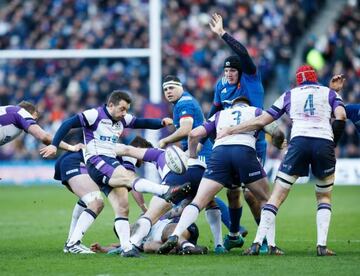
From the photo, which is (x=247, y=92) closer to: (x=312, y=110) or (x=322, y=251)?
(x=312, y=110)

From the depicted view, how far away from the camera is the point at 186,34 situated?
31.5 meters

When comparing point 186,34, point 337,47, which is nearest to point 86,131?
point 337,47

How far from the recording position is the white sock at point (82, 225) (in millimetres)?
12555

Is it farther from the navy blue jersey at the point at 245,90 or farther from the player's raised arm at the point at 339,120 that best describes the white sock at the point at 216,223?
the player's raised arm at the point at 339,120

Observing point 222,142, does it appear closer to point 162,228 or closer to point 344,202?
point 162,228

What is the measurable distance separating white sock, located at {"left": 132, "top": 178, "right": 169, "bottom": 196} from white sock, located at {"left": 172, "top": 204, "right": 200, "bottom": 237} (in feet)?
1.20

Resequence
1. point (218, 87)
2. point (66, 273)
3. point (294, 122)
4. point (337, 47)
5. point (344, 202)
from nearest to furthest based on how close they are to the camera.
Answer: point (66, 273), point (294, 122), point (218, 87), point (344, 202), point (337, 47)

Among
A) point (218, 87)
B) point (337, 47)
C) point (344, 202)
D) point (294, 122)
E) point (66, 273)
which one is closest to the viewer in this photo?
point (66, 273)

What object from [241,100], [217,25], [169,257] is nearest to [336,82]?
[241,100]

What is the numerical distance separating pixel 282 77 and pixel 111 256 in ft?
59.4

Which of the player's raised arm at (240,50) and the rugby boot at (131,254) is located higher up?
the player's raised arm at (240,50)

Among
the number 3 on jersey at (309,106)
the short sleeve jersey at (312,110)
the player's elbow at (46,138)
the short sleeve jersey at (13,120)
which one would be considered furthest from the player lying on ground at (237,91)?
the short sleeve jersey at (13,120)

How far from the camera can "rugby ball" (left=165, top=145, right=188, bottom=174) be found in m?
12.0

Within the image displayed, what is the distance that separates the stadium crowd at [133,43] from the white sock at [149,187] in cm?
1660
